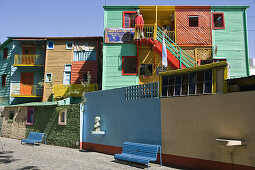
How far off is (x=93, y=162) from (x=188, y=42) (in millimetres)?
11658

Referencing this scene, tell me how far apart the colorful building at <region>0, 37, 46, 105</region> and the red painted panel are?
3.65 metres

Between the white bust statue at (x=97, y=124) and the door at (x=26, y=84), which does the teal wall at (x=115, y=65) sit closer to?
the white bust statue at (x=97, y=124)

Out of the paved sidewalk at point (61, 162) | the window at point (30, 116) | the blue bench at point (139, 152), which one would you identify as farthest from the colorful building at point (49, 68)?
the blue bench at point (139, 152)

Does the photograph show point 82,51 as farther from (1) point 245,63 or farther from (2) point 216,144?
(2) point 216,144

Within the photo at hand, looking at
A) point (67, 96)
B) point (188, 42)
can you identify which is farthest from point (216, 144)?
point (67, 96)

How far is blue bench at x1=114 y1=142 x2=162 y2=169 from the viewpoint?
964cm

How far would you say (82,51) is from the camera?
22000 millimetres


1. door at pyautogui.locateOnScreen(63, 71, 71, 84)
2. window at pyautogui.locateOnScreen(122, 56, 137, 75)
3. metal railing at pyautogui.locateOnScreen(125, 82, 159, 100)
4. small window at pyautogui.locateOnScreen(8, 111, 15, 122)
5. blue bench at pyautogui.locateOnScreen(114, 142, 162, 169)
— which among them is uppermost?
window at pyautogui.locateOnScreen(122, 56, 137, 75)

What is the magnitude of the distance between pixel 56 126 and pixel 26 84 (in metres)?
9.55

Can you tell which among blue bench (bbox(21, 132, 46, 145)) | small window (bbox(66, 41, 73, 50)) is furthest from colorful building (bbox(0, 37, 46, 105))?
blue bench (bbox(21, 132, 46, 145))

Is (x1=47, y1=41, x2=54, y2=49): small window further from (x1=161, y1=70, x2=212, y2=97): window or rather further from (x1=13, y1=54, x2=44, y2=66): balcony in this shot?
(x1=161, y1=70, x2=212, y2=97): window

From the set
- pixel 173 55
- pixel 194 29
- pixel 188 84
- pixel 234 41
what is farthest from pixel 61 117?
pixel 234 41

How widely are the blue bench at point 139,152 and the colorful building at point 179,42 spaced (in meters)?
7.70

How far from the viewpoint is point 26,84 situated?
78.7 feet
